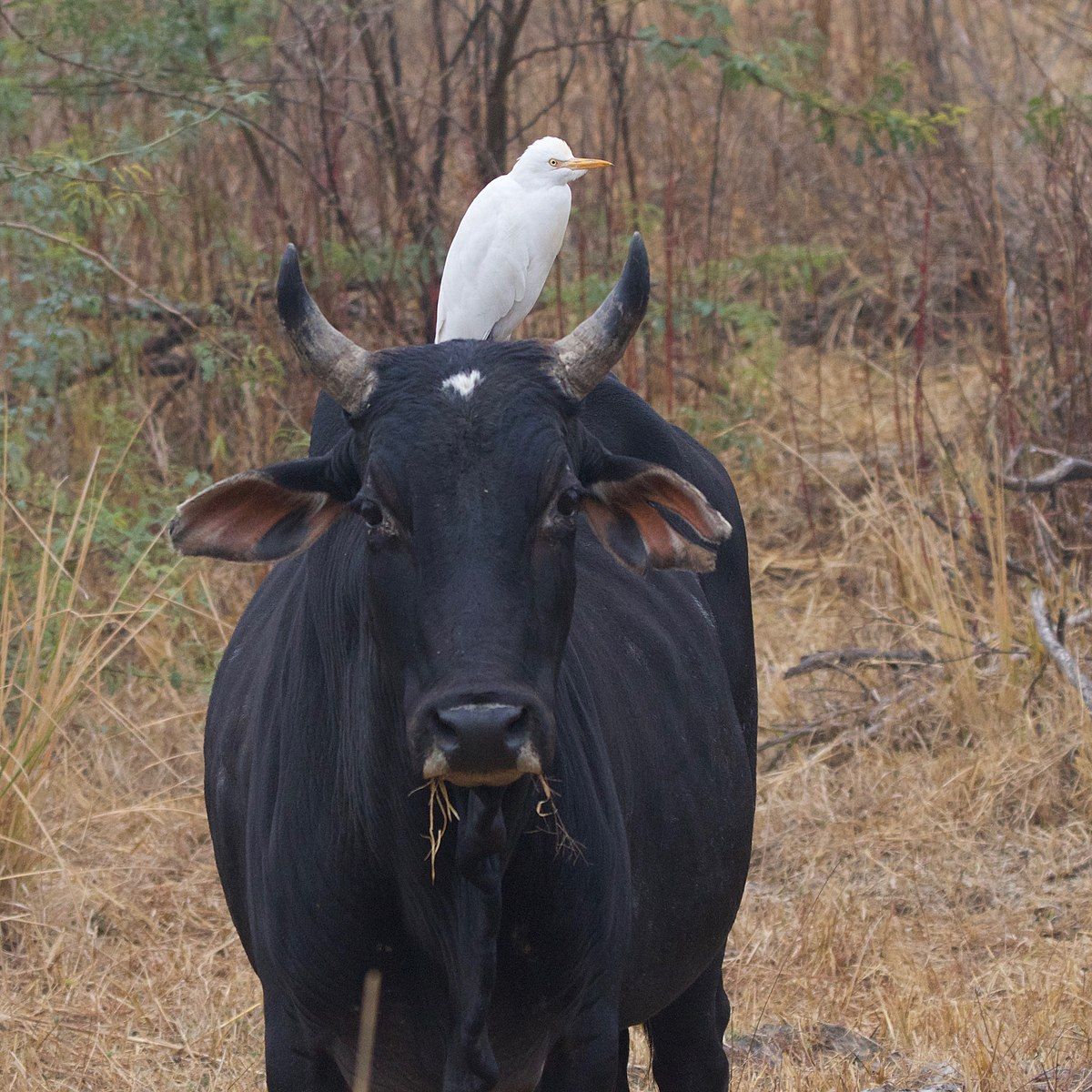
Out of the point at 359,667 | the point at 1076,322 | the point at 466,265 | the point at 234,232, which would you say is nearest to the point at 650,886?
the point at 359,667

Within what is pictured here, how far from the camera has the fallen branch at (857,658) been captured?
648cm

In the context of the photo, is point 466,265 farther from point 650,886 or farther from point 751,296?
point 751,296

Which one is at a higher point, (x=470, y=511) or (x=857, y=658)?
(x=470, y=511)

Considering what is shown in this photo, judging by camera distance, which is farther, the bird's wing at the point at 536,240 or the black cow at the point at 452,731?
the bird's wing at the point at 536,240

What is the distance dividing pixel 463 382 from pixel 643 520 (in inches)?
19.3

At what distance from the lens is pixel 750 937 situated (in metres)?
5.07

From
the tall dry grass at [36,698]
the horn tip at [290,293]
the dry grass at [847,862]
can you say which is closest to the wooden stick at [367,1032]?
the horn tip at [290,293]

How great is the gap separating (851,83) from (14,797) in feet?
25.6

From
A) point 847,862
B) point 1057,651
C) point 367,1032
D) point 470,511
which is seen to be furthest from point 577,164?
point 367,1032

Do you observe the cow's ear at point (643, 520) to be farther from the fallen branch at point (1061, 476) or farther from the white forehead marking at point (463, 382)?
the fallen branch at point (1061, 476)

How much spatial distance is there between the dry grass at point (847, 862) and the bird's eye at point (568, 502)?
1.97m

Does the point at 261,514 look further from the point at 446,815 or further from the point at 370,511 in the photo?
the point at 446,815

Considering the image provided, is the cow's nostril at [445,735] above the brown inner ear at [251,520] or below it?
below

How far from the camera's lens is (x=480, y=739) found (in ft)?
7.38
